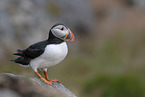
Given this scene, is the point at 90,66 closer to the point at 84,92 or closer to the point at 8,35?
the point at 84,92

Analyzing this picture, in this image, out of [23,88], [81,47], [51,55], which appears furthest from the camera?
[81,47]

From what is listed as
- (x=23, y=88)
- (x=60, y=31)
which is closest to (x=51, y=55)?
(x=60, y=31)

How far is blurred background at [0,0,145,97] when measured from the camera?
282 inches

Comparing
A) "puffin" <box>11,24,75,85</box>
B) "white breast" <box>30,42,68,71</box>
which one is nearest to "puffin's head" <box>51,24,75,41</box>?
"puffin" <box>11,24,75,85</box>

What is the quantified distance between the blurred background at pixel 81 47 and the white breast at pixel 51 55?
886 millimetres

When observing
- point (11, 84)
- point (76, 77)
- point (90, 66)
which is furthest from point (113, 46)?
point (11, 84)

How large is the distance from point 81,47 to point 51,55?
9356 millimetres

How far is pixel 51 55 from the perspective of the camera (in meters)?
3.75

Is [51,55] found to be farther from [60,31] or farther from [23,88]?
[23,88]

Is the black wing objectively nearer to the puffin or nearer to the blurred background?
the puffin

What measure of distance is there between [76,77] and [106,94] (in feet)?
4.04

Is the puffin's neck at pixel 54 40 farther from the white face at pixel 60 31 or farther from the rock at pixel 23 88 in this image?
the rock at pixel 23 88

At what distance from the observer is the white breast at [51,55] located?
12.3 feet

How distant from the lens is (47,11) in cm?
1177
